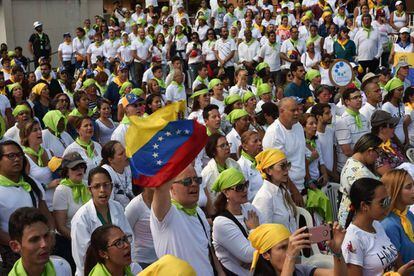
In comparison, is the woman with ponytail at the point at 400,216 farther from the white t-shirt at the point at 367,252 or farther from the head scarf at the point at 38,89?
the head scarf at the point at 38,89

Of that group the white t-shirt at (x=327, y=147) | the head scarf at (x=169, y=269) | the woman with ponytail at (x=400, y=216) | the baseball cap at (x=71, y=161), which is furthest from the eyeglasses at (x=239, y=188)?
the white t-shirt at (x=327, y=147)

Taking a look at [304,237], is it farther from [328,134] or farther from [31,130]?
[328,134]

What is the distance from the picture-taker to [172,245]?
5164mm

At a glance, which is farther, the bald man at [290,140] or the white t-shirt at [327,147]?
the white t-shirt at [327,147]

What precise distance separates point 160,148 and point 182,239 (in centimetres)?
70

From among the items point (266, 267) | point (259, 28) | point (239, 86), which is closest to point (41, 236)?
point (266, 267)

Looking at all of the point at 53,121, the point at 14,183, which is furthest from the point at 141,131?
the point at 53,121

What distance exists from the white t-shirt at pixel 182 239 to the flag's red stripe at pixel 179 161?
1.00 ft

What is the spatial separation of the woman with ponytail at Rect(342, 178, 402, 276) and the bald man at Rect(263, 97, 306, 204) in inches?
116

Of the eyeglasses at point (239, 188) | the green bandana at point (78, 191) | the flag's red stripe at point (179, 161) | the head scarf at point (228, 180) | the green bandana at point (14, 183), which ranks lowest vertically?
the green bandana at point (78, 191)

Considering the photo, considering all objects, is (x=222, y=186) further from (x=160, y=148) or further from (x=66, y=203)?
(x=66, y=203)

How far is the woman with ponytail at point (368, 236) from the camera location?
17.1ft

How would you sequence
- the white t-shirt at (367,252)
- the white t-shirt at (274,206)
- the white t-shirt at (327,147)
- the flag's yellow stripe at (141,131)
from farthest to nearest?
the white t-shirt at (327,147)
the white t-shirt at (274,206)
the white t-shirt at (367,252)
the flag's yellow stripe at (141,131)

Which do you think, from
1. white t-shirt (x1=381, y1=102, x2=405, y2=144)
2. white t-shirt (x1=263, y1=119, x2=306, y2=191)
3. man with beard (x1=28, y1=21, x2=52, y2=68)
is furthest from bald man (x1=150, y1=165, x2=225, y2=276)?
man with beard (x1=28, y1=21, x2=52, y2=68)
